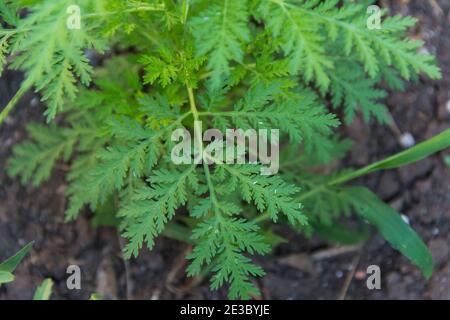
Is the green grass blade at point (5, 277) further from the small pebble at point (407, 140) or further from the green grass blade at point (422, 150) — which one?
the small pebble at point (407, 140)

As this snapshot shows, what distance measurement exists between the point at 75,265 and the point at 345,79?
1431 millimetres

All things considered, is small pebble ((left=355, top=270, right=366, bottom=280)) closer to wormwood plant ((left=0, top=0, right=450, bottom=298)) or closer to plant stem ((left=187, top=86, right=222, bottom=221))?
wormwood plant ((left=0, top=0, right=450, bottom=298))

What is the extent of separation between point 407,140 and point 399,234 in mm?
761

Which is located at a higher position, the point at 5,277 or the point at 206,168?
the point at 206,168

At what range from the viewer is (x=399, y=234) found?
224 centimetres

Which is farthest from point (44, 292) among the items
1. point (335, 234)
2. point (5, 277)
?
point (335, 234)

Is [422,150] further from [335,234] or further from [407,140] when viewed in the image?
[407,140]

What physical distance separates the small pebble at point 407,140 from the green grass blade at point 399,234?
0.64m

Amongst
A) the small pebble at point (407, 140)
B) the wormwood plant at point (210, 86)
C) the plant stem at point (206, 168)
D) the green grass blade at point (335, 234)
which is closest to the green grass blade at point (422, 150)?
the wormwood plant at point (210, 86)

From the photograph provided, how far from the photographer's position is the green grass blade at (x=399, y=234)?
2.23m

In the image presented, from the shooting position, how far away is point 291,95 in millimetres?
1956

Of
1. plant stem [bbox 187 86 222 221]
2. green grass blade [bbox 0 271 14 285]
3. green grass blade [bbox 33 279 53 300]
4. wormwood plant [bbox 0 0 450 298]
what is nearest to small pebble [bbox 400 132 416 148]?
wormwood plant [bbox 0 0 450 298]
